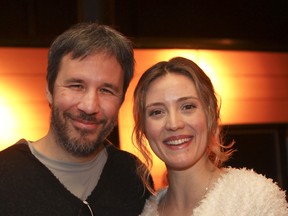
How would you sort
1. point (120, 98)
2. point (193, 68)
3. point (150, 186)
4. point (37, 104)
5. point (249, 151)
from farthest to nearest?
point (249, 151) < point (37, 104) < point (150, 186) < point (120, 98) < point (193, 68)

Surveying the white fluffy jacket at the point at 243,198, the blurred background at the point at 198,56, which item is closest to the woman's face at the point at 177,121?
the white fluffy jacket at the point at 243,198

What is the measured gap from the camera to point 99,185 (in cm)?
Result: 198

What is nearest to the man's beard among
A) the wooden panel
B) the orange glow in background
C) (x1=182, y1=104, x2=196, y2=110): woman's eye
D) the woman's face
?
the woman's face

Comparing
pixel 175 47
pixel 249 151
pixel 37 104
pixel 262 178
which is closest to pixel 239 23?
pixel 175 47

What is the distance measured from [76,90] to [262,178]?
0.77 metres

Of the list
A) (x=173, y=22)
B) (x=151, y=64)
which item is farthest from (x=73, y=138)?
(x=173, y=22)

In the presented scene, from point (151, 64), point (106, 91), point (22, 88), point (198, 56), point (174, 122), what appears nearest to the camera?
point (174, 122)

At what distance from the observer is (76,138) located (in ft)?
6.28

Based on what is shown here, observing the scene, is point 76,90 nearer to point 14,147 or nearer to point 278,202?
point 14,147

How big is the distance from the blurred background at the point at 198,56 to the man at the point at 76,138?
153 centimetres

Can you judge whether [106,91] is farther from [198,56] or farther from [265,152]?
[265,152]

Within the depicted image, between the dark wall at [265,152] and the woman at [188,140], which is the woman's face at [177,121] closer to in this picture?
the woman at [188,140]

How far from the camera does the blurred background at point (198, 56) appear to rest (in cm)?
349

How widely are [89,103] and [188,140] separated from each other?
40cm
